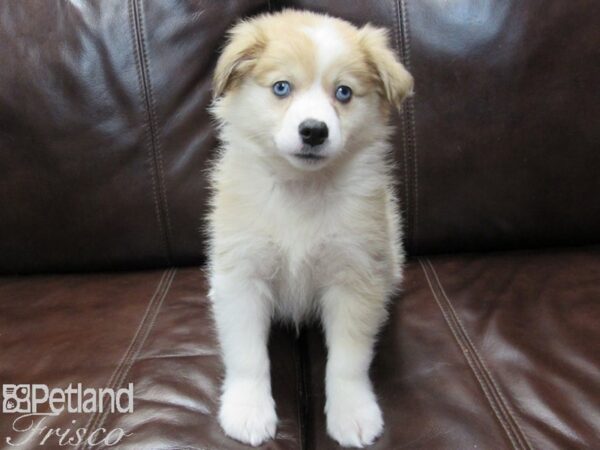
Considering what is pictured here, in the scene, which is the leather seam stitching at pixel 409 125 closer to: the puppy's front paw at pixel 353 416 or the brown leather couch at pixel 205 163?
the brown leather couch at pixel 205 163

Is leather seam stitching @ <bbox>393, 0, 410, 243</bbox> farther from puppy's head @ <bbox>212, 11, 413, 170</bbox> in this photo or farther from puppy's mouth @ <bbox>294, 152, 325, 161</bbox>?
puppy's mouth @ <bbox>294, 152, 325, 161</bbox>

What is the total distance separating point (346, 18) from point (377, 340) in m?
0.90

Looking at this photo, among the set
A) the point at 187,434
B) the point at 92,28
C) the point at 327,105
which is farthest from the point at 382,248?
the point at 92,28

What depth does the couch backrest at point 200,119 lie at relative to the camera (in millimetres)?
1590

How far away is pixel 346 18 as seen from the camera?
1.61 metres

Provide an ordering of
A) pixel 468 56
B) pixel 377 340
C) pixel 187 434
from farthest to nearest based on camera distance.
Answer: pixel 468 56 < pixel 377 340 < pixel 187 434

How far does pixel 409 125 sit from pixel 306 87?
1.92 ft

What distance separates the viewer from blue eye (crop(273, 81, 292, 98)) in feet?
3.76

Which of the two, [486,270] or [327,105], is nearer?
[327,105]

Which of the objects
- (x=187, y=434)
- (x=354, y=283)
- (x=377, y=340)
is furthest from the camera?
(x=377, y=340)

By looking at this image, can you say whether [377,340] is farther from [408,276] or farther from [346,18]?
[346,18]

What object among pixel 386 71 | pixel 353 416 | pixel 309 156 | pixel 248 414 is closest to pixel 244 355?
pixel 248 414

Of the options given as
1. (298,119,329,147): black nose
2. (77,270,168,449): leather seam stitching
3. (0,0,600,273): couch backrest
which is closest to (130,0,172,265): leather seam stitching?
(0,0,600,273): couch backrest

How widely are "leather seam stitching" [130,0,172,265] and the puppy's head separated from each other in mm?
431
